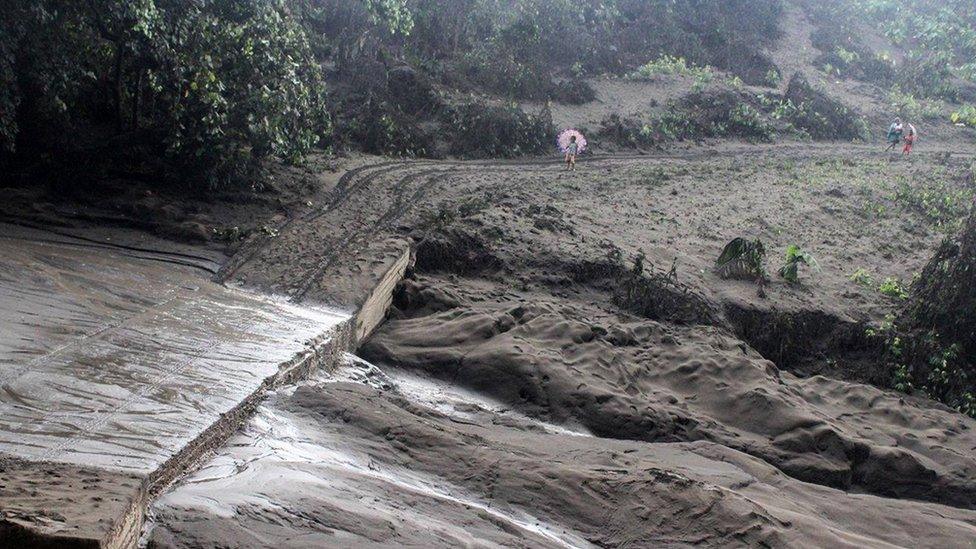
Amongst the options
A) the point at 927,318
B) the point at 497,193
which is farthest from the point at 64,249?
the point at 927,318

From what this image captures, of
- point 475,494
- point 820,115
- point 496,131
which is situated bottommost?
point 475,494

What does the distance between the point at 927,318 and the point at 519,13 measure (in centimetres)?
1701

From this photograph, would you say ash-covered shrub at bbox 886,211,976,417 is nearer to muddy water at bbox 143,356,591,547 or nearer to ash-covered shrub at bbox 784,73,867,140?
muddy water at bbox 143,356,591,547

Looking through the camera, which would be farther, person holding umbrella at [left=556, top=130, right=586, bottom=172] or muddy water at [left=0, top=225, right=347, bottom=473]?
person holding umbrella at [left=556, top=130, right=586, bottom=172]

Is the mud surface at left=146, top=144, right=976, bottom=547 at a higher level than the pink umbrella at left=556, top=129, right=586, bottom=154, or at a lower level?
lower

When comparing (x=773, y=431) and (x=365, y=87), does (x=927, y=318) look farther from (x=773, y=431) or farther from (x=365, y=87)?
(x=365, y=87)

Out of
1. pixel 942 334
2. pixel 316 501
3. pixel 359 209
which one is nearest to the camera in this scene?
pixel 316 501

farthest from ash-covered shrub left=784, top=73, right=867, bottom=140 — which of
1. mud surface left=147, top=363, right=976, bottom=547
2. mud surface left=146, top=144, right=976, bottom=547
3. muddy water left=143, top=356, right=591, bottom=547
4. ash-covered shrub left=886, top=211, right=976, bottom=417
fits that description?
muddy water left=143, top=356, right=591, bottom=547

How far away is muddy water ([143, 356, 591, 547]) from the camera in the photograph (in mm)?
4590

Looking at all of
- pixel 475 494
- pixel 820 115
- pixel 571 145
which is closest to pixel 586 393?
pixel 475 494

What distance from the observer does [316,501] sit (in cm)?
506

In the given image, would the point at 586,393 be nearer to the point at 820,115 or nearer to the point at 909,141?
the point at 909,141

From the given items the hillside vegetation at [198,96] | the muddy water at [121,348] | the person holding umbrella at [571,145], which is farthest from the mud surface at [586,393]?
the hillside vegetation at [198,96]

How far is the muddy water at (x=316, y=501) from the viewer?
4.59 m
